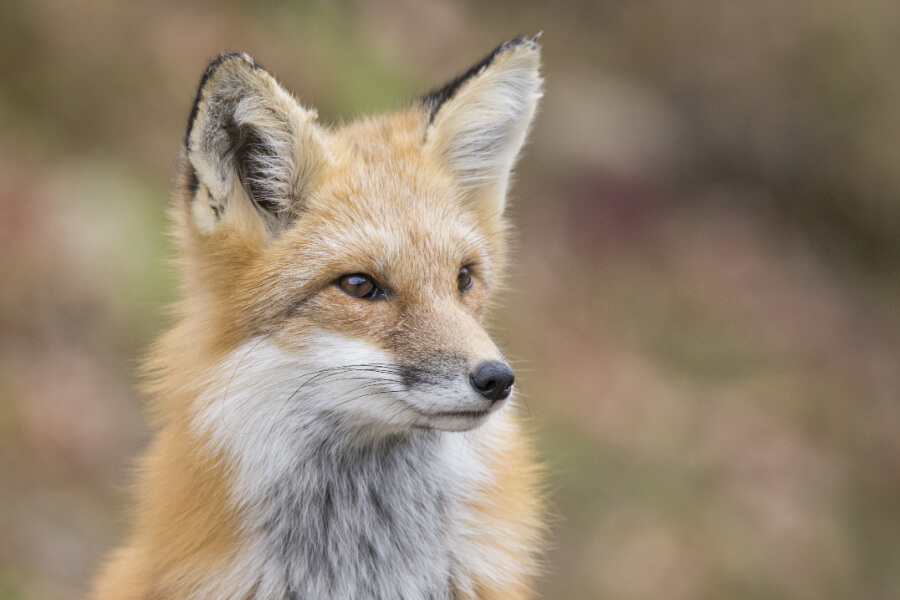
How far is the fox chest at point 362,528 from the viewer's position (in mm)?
2586

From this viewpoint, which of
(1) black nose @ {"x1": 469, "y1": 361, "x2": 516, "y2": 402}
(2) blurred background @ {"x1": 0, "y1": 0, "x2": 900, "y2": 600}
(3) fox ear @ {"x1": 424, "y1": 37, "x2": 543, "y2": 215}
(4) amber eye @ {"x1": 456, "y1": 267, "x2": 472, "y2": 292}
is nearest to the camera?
(1) black nose @ {"x1": 469, "y1": 361, "x2": 516, "y2": 402}

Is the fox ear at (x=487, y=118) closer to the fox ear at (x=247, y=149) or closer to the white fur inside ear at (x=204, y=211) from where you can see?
the fox ear at (x=247, y=149)

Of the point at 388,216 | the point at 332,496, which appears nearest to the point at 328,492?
the point at 332,496

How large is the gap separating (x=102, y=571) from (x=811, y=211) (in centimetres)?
719

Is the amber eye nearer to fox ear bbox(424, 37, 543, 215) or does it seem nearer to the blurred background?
fox ear bbox(424, 37, 543, 215)

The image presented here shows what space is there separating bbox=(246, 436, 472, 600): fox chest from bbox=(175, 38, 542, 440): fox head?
0.21 meters

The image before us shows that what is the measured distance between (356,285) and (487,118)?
88 cm

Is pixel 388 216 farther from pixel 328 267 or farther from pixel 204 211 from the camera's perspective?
pixel 204 211

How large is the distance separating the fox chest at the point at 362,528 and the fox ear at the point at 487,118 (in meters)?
1.03

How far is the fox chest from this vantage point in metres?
2.59

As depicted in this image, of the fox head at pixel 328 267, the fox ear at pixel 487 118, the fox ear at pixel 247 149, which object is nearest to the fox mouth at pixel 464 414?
the fox head at pixel 328 267

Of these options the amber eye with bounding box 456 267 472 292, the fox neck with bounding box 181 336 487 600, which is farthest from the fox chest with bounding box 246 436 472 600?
the amber eye with bounding box 456 267 472 292

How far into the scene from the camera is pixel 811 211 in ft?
26.6

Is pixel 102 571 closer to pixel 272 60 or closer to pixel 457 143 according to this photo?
pixel 457 143
